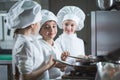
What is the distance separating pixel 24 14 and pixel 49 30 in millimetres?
244

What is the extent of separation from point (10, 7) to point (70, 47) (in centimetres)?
57

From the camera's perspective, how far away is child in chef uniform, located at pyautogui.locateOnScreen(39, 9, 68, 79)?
1.95 metres

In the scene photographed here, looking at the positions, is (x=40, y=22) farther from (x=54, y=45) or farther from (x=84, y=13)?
(x=84, y=13)

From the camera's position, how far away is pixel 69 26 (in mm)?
1987

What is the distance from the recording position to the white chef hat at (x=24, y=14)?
1830 millimetres

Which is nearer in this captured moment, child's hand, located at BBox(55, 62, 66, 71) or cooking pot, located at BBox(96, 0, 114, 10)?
cooking pot, located at BBox(96, 0, 114, 10)

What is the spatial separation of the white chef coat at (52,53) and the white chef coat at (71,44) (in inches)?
1.9

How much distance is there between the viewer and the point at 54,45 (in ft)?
6.57

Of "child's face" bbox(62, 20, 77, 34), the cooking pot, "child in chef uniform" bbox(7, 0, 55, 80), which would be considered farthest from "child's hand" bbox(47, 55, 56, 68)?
the cooking pot

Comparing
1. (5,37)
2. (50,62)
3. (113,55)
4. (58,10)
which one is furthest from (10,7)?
(113,55)

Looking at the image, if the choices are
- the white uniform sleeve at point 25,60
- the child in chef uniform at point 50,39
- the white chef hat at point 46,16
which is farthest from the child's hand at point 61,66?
the white chef hat at point 46,16

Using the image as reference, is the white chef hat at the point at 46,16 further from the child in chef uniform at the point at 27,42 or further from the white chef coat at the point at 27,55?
the white chef coat at the point at 27,55

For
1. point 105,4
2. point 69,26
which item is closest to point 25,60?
point 69,26

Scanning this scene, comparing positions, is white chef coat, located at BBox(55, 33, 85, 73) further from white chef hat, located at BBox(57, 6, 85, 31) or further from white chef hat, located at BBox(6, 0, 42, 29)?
white chef hat, located at BBox(6, 0, 42, 29)
